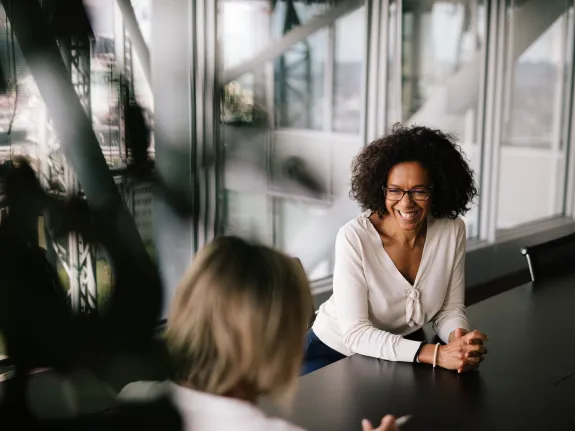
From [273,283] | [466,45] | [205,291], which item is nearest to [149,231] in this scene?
[273,283]

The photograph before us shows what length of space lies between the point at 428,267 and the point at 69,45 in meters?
1.69

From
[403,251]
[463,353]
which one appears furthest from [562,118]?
[463,353]

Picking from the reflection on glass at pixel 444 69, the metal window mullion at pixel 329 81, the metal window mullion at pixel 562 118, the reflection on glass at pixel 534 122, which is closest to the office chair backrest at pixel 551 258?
the reflection on glass at pixel 444 69

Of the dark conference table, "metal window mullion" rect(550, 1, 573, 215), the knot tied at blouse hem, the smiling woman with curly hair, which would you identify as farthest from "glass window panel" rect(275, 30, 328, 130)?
"metal window mullion" rect(550, 1, 573, 215)

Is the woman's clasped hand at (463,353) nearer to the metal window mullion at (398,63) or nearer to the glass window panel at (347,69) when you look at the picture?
the glass window panel at (347,69)

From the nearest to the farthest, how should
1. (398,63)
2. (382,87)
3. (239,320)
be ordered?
(239,320), (382,87), (398,63)

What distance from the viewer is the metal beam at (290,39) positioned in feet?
0.58

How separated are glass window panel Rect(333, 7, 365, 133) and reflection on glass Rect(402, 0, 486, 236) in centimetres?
333

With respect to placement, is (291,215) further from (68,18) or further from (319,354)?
(319,354)

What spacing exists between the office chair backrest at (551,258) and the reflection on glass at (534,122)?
206cm

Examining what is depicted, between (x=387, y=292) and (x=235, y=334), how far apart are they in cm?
132

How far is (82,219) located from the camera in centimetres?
17

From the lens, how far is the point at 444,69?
158 inches

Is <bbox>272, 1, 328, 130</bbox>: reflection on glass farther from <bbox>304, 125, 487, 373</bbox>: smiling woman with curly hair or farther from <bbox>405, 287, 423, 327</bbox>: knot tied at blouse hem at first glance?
<bbox>405, 287, 423, 327</bbox>: knot tied at blouse hem
